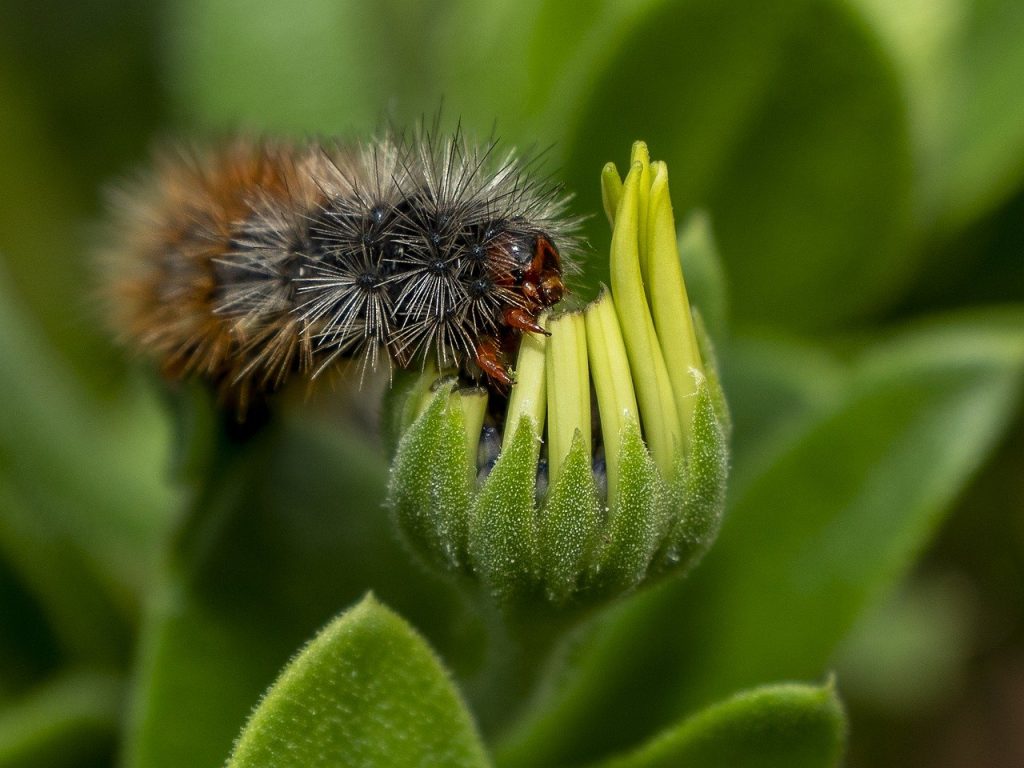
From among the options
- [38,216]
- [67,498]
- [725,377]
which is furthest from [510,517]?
[38,216]

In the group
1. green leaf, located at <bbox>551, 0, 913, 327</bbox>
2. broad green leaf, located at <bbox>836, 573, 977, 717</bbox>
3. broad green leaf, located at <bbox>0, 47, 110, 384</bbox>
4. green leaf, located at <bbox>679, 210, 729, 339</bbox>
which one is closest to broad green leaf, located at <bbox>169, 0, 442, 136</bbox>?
broad green leaf, located at <bbox>0, 47, 110, 384</bbox>

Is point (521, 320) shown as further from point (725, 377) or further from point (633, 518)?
point (725, 377)

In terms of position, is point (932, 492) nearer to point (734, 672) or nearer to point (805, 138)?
point (734, 672)

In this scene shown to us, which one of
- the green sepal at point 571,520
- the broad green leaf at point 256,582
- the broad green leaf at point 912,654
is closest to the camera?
the green sepal at point 571,520

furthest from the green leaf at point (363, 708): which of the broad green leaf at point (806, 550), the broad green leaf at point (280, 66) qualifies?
the broad green leaf at point (280, 66)

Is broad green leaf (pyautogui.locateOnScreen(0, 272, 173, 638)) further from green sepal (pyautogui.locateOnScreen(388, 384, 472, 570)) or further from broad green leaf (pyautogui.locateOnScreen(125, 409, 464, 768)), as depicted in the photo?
green sepal (pyautogui.locateOnScreen(388, 384, 472, 570))

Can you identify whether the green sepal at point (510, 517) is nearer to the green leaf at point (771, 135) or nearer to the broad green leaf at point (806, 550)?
the broad green leaf at point (806, 550)
